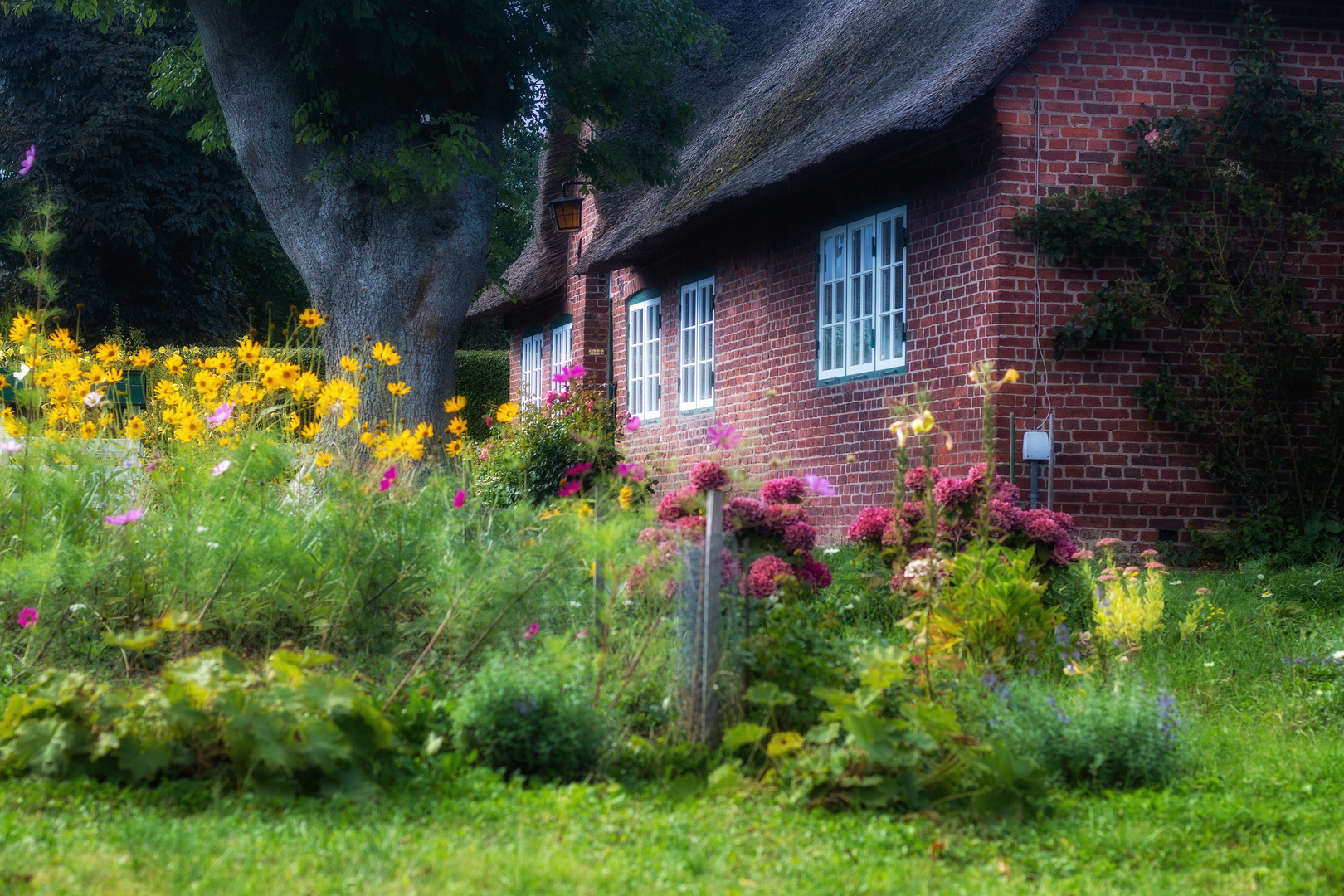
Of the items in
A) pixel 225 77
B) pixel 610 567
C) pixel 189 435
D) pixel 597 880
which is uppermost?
pixel 225 77

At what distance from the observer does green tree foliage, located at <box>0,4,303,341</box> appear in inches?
896

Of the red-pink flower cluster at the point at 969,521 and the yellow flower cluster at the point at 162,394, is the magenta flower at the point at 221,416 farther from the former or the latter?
the red-pink flower cluster at the point at 969,521

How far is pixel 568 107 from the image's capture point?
11391 mm

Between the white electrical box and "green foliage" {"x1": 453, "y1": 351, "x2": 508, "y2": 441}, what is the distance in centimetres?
1681

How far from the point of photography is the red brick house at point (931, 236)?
8133 millimetres

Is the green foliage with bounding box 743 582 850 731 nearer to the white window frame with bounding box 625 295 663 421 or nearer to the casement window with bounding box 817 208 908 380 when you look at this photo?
the casement window with bounding box 817 208 908 380

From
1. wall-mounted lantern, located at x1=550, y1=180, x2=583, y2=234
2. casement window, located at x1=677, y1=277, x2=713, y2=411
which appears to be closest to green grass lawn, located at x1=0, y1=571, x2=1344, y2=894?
casement window, located at x1=677, y1=277, x2=713, y2=411

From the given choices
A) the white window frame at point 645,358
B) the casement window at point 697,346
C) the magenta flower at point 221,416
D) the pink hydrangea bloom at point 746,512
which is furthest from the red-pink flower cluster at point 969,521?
the white window frame at point 645,358

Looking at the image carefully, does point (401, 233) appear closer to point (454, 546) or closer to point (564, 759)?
point (454, 546)

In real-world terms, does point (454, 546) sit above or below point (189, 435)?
below

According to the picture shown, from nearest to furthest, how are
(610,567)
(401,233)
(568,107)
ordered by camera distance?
(610,567), (401,233), (568,107)

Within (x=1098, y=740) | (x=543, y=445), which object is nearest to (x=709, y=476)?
(x=1098, y=740)

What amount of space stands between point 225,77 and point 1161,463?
7.99 m

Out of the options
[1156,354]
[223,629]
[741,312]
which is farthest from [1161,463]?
[223,629]
